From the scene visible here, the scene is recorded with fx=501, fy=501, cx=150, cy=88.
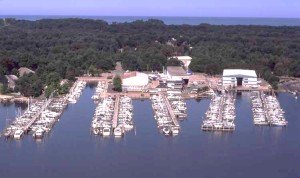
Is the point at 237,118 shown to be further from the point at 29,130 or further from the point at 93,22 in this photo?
the point at 93,22

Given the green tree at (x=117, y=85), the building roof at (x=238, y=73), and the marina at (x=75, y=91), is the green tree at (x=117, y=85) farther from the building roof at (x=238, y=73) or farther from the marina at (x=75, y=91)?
the building roof at (x=238, y=73)

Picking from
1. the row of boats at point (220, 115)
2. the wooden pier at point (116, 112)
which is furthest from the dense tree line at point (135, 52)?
the row of boats at point (220, 115)

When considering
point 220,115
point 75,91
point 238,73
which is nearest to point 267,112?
point 220,115

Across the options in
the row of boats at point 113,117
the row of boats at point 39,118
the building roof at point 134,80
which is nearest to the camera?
the row of boats at point 39,118

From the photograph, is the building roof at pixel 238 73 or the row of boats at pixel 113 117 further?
the building roof at pixel 238 73

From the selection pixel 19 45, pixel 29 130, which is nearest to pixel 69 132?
pixel 29 130

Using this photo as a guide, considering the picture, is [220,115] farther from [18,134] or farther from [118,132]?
[18,134]

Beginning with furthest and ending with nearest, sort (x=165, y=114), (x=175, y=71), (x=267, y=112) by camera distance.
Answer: (x=175, y=71), (x=267, y=112), (x=165, y=114)
